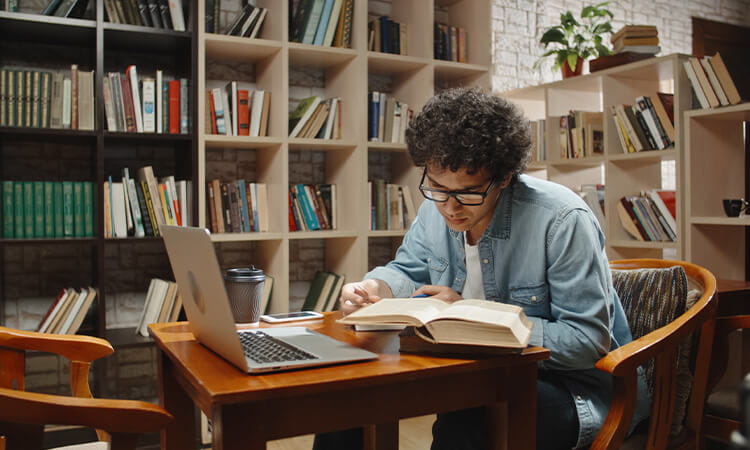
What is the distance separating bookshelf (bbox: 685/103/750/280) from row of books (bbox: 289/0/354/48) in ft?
5.38

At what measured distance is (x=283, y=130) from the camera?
2.92 m

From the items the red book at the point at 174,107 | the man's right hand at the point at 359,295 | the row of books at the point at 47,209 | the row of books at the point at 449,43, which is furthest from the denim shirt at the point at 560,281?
the row of books at the point at 449,43

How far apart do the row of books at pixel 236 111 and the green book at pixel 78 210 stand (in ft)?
1.96

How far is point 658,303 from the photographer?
1.62 m

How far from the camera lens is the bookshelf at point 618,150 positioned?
2.75 metres

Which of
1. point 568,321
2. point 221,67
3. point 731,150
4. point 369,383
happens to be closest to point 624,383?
point 568,321

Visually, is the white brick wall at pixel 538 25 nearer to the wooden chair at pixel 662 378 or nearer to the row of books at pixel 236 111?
the row of books at pixel 236 111

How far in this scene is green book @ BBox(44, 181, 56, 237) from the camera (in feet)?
8.45

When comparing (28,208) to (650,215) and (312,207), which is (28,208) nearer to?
(312,207)

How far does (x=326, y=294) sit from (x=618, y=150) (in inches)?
63.5

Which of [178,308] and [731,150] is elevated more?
[731,150]

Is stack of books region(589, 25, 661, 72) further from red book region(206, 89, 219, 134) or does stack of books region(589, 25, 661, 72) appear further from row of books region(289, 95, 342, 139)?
red book region(206, 89, 219, 134)

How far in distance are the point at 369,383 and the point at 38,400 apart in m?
0.58

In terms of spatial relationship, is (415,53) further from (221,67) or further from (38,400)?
(38,400)
